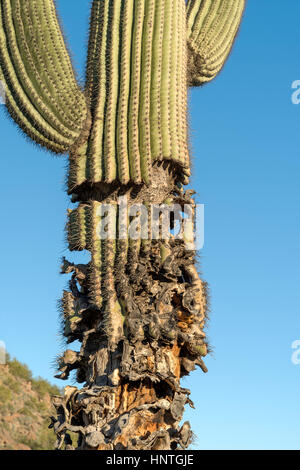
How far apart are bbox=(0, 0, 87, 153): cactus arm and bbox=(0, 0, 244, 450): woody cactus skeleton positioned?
1 cm

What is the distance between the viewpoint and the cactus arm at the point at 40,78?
6480 millimetres

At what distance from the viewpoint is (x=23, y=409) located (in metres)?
15.2

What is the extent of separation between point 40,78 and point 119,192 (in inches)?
51.4

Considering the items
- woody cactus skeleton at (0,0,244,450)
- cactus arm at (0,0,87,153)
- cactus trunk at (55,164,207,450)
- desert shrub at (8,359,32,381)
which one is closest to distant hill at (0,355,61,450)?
desert shrub at (8,359,32,381)

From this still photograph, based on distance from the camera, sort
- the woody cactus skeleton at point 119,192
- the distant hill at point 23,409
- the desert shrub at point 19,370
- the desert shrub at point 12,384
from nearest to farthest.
Result: the woody cactus skeleton at point 119,192 < the distant hill at point 23,409 < the desert shrub at point 12,384 < the desert shrub at point 19,370

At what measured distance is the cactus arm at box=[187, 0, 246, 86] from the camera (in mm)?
7850

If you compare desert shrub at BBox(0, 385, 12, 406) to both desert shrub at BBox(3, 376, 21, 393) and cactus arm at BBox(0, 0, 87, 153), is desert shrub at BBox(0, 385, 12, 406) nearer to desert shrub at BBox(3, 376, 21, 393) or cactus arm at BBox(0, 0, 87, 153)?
desert shrub at BBox(3, 376, 21, 393)

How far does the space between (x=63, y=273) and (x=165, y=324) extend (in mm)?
1174

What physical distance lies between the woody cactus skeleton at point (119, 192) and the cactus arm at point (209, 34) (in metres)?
0.78

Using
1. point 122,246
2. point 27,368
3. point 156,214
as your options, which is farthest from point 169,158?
point 27,368

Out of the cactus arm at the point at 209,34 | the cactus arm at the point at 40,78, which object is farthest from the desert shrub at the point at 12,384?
the cactus arm at the point at 40,78

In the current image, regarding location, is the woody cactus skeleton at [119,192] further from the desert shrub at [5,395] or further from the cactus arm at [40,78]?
the desert shrub at [5,395]
